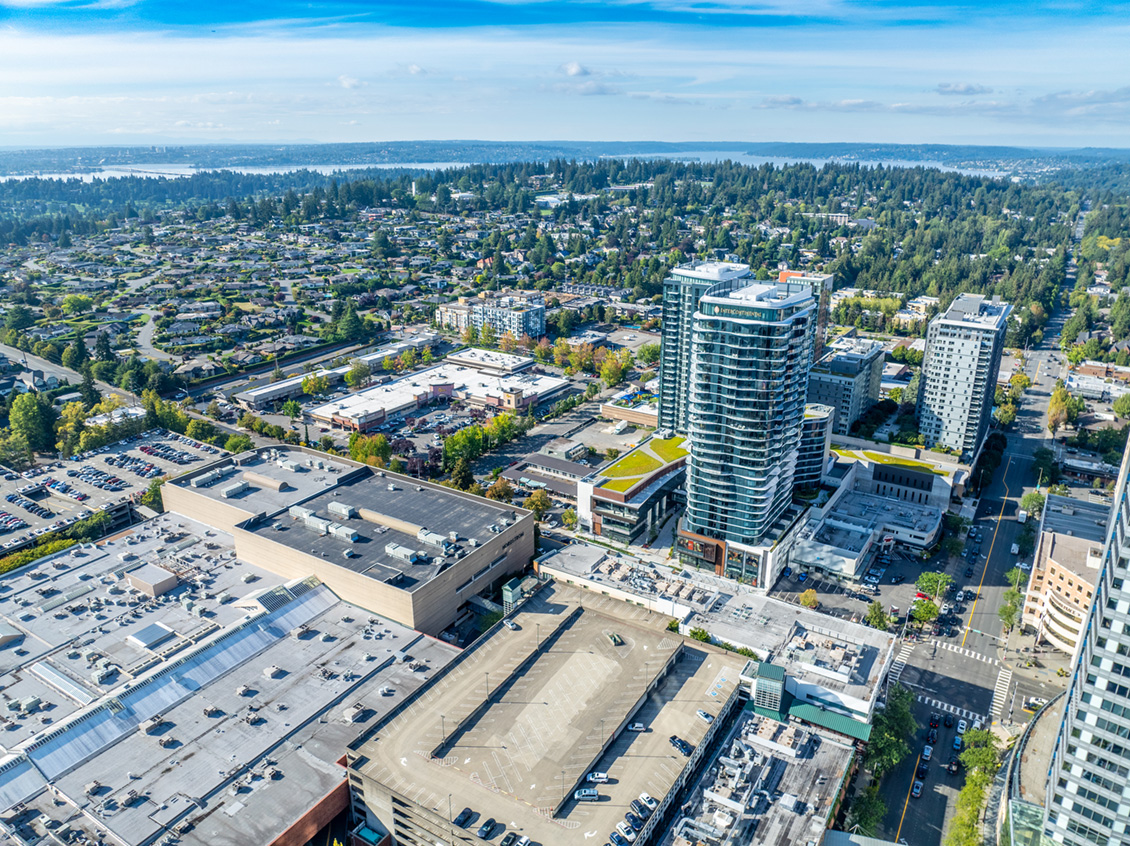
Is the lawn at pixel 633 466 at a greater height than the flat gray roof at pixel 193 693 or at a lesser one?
greater

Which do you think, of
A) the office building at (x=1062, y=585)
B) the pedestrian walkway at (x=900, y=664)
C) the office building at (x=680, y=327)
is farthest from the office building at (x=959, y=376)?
the pedestrian walkway at (x=900, y=664)

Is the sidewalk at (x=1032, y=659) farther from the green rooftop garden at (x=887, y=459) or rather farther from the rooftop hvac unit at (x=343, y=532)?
the rooftop hvac unit at (x=343, y=532)

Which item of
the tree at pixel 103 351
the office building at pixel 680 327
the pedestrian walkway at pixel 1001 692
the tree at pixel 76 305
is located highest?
the office building at pixel 680 327

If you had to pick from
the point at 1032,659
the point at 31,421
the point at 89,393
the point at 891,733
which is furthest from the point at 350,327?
the point at 1032,659

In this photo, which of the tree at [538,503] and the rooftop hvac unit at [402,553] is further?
the tree at [538,503]

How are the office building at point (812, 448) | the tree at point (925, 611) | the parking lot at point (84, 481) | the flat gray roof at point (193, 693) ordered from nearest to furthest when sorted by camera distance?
the flat gray roof at point (193, 693) < the tree at point (925, 611) < the parking lot at point (84, 481) < the office building at point (812, 448)

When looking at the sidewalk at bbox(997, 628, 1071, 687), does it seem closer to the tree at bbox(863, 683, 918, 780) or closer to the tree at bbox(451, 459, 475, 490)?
the tree at bbox(863, 683, 918, 780)

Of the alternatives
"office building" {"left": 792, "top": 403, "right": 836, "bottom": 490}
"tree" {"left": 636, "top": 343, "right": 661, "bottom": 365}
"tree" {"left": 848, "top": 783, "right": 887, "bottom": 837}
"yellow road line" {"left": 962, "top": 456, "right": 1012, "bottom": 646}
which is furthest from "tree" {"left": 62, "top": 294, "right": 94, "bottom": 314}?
"tree" {"left": 848, "top": 783, "right": 887, "bottom": 837}
